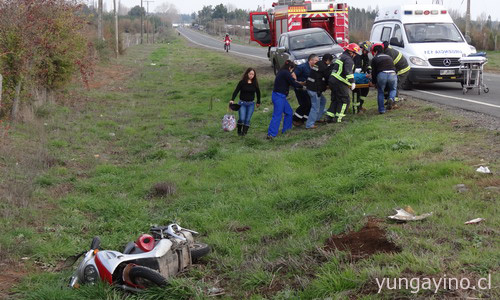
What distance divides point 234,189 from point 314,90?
456 cm

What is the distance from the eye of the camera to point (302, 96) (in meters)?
13.6

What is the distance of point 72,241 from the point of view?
711cm

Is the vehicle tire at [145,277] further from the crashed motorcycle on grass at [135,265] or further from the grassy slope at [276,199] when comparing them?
the grassy slope at [276,199]

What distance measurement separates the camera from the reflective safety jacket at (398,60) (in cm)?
1345

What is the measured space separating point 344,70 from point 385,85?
1108 millimetres

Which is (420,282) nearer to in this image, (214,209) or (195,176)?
(214,209)

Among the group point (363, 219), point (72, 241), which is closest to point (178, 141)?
point (72, 241)

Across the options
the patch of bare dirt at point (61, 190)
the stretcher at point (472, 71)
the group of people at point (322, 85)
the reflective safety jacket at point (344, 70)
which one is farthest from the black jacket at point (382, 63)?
the patch of bare dirt at point (61, 190)

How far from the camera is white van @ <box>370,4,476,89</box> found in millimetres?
16141

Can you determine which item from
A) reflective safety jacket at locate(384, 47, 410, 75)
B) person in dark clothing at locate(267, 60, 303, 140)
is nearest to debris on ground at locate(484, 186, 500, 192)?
person in dark clothing at locate(267, 60, 303, 140)

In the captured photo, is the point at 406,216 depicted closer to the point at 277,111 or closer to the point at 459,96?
the point at 277,111

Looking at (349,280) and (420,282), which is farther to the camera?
(349,280)

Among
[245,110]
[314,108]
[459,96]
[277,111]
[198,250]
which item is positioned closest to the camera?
[198,250]

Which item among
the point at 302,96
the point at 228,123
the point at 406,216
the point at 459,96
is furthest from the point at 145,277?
the point at 459,96
